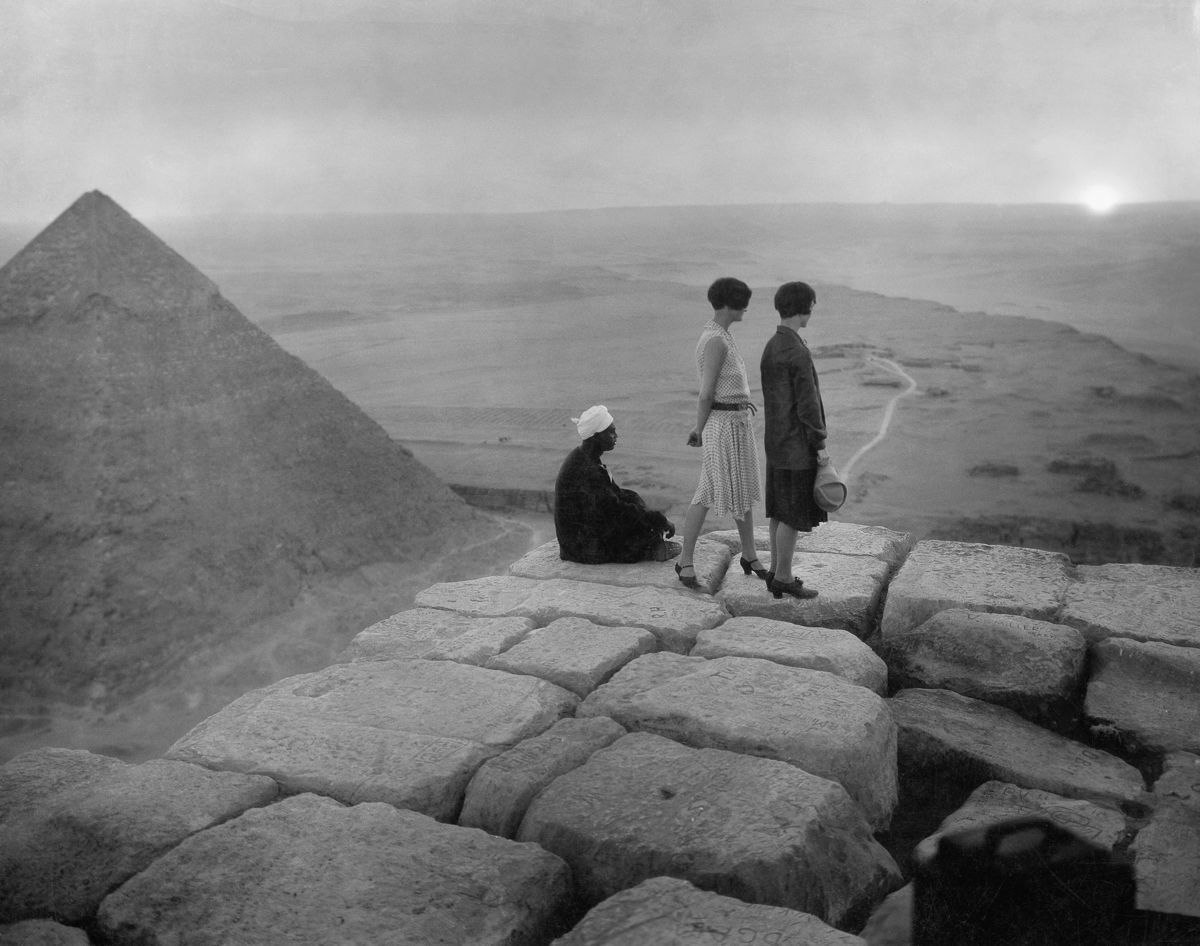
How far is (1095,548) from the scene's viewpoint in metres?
10.2

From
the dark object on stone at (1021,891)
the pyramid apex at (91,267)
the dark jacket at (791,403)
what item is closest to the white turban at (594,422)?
the dark jacket at (791,403)

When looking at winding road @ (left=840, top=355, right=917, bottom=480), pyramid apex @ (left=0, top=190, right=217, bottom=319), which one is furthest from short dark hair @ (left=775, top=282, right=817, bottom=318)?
winding road @ (left=840, top=355, right=917, bottom=480)

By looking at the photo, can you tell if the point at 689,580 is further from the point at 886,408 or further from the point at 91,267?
the point at 886,408

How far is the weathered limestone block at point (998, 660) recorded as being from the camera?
334cm

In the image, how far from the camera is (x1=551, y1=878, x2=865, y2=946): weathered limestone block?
192 centimetres

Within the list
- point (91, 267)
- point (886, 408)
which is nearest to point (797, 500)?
point (91, 267)

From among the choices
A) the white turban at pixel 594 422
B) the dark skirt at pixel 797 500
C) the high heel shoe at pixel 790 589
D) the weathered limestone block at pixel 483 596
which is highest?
the white turban at pixel 594 422

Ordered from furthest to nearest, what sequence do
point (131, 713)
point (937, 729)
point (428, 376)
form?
point (428, 376) < point (131, 713) < point (937, 729)

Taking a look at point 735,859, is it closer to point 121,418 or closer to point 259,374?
point 121,418

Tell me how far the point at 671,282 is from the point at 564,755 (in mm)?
38152

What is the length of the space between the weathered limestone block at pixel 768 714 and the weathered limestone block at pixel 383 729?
275mm

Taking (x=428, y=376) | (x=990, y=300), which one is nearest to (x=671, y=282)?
(x=990, y=300)

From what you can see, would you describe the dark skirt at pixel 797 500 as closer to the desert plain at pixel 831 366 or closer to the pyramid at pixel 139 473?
the desert plain at pixel 831 366

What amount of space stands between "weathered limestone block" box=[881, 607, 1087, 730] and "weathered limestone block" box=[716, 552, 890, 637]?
20cm
